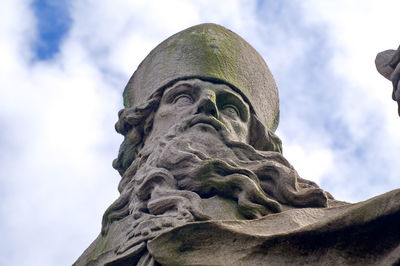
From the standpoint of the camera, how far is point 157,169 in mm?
6281

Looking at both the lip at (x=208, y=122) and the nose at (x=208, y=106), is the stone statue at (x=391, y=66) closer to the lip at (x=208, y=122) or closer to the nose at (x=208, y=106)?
the lip at (x=208, y=122)

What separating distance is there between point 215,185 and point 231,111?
1.54 metres

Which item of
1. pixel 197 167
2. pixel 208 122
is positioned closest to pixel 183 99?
pixel 208 122

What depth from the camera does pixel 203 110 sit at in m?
7.06

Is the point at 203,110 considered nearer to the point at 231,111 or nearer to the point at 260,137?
the point at 231,111

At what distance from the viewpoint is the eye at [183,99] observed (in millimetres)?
7423

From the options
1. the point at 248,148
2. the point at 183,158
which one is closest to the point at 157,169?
the point at 183,158

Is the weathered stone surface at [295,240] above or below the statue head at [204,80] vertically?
below

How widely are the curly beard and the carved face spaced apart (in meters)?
0.07

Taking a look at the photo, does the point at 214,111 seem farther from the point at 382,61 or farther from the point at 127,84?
the point at 382,61

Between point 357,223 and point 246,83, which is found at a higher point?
point 246,83

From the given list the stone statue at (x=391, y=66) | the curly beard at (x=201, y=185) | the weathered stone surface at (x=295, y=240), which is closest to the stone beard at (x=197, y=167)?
the curly beard at (x=201, y=185)

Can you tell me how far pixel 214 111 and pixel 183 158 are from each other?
Result: 2.89 ft

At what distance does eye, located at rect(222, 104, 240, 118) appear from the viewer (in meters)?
7.39
